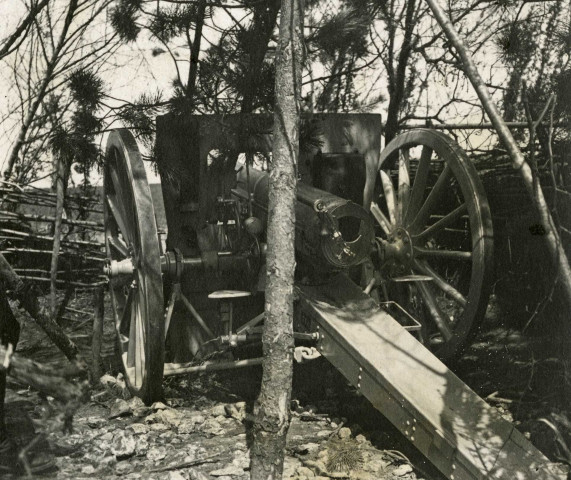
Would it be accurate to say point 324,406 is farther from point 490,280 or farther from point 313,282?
point 490,280

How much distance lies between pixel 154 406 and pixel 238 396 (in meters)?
0.72

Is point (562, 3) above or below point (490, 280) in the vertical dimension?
above

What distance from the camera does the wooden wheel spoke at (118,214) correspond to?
5082 mm

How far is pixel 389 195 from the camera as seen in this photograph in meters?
5.27

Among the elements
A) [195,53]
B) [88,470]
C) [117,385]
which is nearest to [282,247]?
[88,470]

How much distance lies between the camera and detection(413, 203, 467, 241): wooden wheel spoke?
445 cm

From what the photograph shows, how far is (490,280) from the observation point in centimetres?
418

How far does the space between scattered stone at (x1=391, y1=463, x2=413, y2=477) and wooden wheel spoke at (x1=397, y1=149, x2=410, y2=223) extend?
1.92 meters

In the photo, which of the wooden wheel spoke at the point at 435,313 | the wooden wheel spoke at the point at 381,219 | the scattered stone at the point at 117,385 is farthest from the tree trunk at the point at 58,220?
the wooden wheel spoke at the point at 435,313

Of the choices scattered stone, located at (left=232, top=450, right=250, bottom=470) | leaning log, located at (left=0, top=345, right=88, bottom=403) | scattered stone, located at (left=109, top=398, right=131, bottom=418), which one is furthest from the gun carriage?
leaning log, located at (left=0, top=345, right=88, bottom=403)

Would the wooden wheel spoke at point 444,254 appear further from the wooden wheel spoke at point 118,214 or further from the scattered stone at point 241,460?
the wooden wheel spoke at point 118,214

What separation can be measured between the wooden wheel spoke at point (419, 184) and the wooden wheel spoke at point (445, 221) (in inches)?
9.1

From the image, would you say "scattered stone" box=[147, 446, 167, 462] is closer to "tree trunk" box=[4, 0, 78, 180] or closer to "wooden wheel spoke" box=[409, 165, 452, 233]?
"wooden wheel spoke" box=[409, 165, 452, 233]

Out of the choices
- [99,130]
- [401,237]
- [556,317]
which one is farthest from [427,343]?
[99,130]
